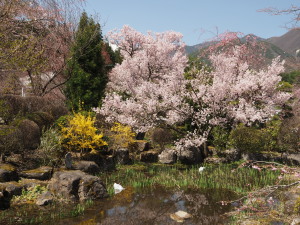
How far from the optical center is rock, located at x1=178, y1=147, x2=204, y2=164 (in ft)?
41.8

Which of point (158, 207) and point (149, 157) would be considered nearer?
point (158, 207)

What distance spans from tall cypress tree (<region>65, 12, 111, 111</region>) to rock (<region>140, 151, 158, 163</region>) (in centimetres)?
450

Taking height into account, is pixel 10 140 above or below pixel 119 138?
above

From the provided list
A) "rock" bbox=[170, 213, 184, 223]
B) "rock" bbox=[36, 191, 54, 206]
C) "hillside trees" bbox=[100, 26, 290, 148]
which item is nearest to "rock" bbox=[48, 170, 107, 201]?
"rock" bbox=[36, 191, 54, 206]

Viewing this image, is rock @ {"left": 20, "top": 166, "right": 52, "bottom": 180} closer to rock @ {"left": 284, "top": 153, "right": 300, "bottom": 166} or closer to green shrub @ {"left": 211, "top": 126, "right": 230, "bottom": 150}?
green shrub @ {"left": 211, "top": 126, "right": 230, "bottom": 150}

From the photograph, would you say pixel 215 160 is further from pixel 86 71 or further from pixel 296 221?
pixel 86 71

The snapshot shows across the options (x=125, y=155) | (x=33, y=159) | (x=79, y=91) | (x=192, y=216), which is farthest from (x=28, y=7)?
(x=79, y=91)

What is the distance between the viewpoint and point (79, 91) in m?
15.4

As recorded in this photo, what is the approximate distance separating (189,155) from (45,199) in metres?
7.51

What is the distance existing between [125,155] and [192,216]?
6.27m

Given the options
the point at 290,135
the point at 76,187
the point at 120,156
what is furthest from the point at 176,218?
the point at 290,135

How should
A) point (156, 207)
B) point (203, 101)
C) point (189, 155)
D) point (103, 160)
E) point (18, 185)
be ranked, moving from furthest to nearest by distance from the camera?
1. point (203, 101)
2. point (189, 155)
3. point (103, 160)
4. point (18, 185)
5. point (156, 207)

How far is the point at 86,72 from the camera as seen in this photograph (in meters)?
16.1

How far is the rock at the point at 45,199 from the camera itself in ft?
22.2
